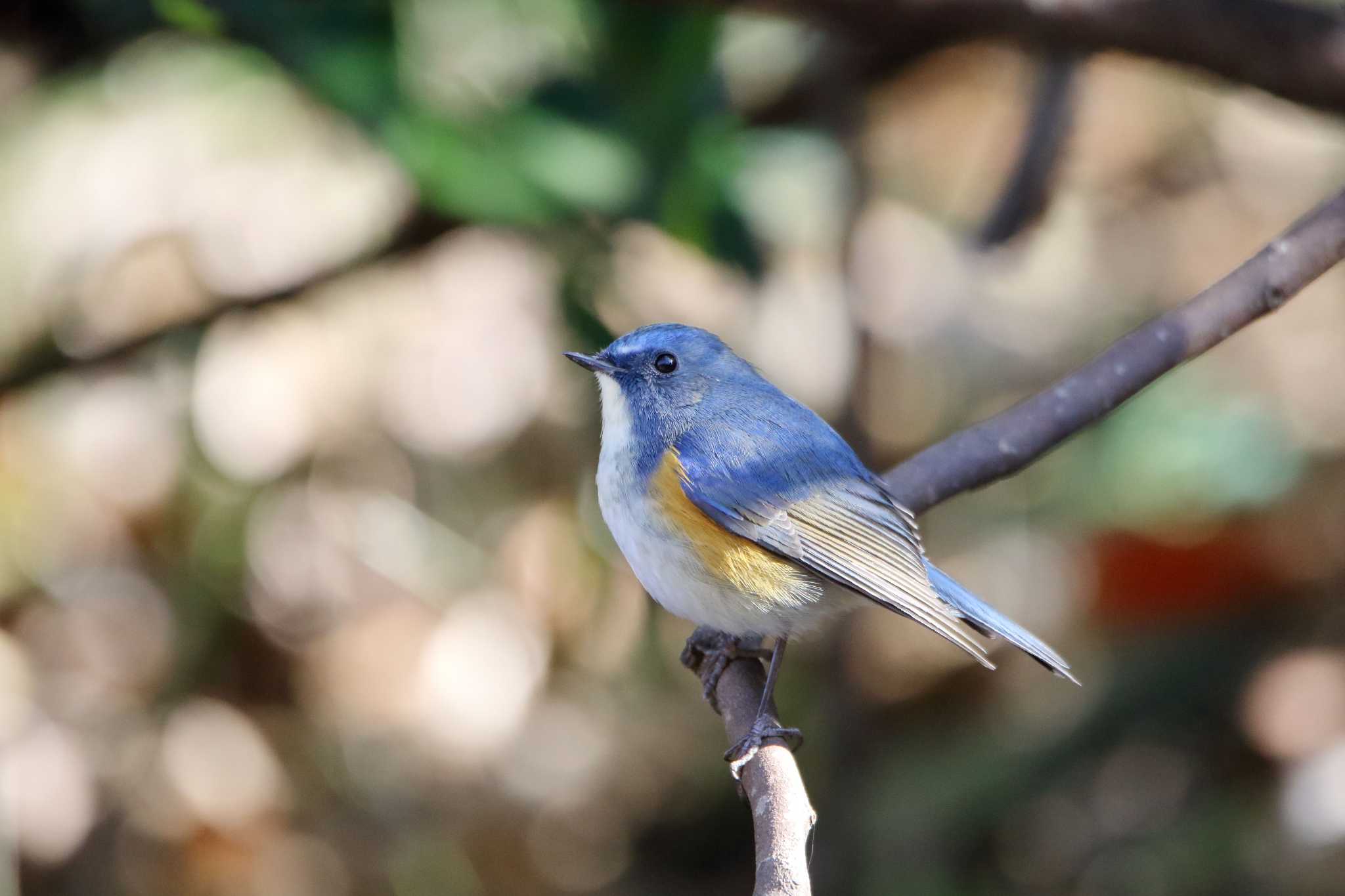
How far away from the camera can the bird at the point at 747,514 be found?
2580 mm

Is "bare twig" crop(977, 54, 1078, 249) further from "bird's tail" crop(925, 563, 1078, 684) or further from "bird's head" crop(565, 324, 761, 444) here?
"bird's tail" crop(925, 563, 1078, 684)

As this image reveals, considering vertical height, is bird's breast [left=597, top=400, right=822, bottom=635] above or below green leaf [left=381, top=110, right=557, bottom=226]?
below

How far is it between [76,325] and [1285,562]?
4.15m

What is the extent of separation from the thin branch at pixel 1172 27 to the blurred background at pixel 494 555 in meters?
0.69

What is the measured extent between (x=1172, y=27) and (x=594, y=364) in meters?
1.50

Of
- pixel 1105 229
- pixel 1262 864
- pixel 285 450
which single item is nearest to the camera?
pixel 1262 864

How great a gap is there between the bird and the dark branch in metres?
0.27

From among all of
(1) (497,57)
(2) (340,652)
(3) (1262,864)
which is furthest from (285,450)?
(3) (1262,864)

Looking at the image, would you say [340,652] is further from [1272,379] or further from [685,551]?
[1272,379]

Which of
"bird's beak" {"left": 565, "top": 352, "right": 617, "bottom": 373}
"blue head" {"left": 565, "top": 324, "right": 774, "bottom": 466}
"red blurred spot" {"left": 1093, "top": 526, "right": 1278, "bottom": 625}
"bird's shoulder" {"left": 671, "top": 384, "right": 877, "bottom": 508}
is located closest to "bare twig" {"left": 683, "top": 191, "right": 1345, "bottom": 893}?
"bird's shoulder" {"left": 671, "top": 384, "right": 877, "bottom": 508}

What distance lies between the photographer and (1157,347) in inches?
92.0

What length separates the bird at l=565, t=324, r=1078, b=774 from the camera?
258 centimetres

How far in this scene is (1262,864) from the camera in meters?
4.15

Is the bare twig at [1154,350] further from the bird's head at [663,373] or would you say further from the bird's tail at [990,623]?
the bird's head at [663,373]
